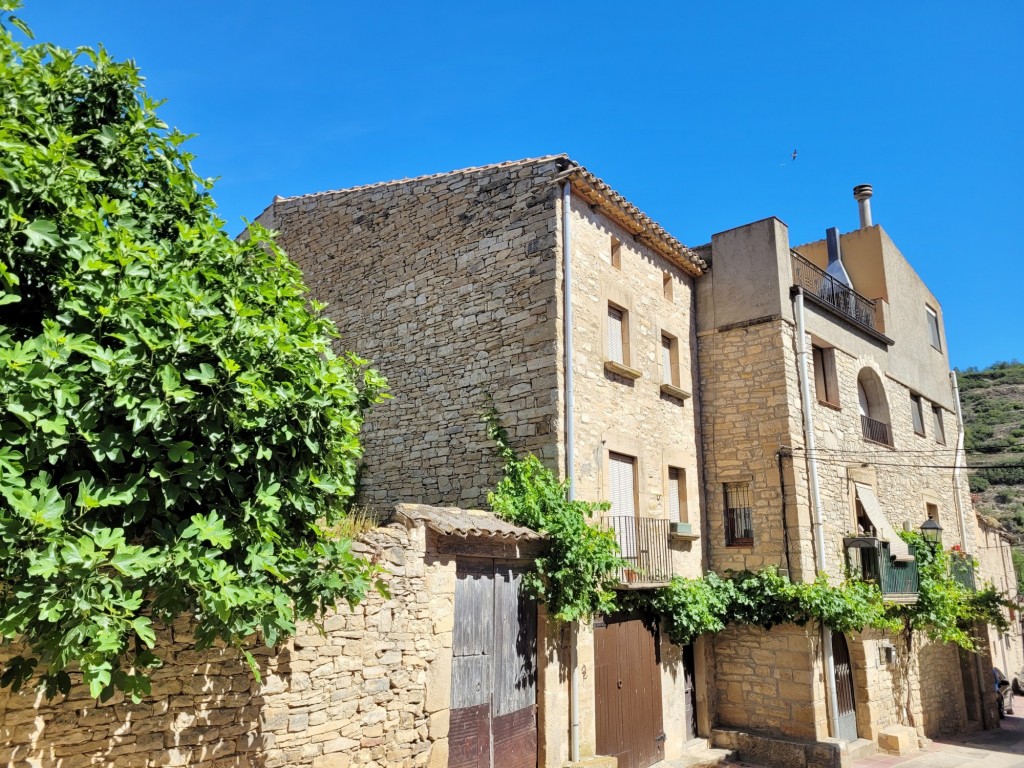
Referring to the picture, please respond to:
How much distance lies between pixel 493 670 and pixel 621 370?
502 cm

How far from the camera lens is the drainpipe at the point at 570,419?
9.48 meters

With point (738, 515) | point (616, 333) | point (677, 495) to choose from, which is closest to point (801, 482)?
point (738, 515)

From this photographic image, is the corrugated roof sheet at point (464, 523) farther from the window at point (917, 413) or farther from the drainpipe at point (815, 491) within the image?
the window at point (917, 413)

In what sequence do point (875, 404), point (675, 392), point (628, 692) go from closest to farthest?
point (628, 692) < point (675, 392) < point (875, 404)

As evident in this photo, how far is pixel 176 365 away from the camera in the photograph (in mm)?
4711

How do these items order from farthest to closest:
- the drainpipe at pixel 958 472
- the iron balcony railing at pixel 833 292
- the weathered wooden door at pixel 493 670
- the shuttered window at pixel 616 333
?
the drainpipe at pixel 958 472, the iron balcony railing at pixel 833 292, the shuttered window at pixel 616 333, the weathered wooden door at pixel 493 670

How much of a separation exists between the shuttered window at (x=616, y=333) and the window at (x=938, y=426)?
483 inches

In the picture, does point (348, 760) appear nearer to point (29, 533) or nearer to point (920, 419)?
point (29, 533)

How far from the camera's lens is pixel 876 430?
53.1 ft

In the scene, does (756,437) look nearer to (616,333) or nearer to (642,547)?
(616,333)

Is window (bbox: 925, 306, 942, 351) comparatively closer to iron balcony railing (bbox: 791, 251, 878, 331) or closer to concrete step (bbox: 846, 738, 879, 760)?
iron balcony railing (bbox: 791, 251, 878, 331)

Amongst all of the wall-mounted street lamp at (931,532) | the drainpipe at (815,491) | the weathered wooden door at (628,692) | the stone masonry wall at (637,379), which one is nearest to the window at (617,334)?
the stone masonry wall at (637,379)

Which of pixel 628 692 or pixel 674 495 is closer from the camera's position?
pixel 628 692

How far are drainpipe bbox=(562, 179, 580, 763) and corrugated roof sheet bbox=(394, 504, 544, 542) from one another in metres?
1.21
